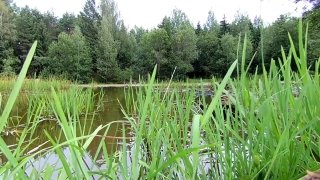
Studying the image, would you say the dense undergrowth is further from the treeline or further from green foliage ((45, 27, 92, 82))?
green foliage ((45, 27, 92, 82))

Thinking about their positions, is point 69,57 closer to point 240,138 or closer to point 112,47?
point 112,47

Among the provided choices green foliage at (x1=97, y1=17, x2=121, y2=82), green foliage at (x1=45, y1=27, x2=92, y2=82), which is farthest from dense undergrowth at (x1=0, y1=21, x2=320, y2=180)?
green foliage at (x1=97, y1=17, x2=121, y2=82)

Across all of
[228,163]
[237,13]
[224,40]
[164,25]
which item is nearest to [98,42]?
[164,25]

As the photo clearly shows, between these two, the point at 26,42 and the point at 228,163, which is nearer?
the point at 228,163

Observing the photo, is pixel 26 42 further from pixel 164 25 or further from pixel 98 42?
pixel 164 25

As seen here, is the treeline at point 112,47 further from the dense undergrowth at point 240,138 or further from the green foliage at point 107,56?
the dense undergrowth at point 240,138

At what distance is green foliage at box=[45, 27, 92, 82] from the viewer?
14.7 meters

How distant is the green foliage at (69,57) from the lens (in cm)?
1466

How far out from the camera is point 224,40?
55.1ft

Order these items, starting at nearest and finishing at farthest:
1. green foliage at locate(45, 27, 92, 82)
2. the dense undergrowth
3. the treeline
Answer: the dense undergrowth
green foliage at locate(45, 27, 92, 82)
the treeline

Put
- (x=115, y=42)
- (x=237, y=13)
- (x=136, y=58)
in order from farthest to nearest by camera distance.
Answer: (x=237, y=13) < (x=136, y=58) < (x=115, y=42)

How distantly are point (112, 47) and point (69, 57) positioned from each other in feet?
8.84

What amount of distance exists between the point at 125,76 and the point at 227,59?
23.0 ft

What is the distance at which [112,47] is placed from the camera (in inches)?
619
